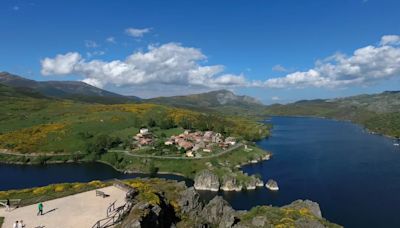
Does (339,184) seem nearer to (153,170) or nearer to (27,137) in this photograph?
(153,170)

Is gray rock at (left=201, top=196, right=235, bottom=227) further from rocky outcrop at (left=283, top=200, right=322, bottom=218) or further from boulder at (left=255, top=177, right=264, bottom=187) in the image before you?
boulder at (left=255, top=177, right=264, bottom=187)

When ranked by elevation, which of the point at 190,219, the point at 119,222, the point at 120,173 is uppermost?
the point at 119,222

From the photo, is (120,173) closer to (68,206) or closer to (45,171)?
(45,171)

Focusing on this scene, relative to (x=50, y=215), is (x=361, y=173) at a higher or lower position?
lower

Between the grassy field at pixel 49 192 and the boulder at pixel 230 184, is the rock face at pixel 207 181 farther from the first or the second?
the grassy field at pixel 49 192

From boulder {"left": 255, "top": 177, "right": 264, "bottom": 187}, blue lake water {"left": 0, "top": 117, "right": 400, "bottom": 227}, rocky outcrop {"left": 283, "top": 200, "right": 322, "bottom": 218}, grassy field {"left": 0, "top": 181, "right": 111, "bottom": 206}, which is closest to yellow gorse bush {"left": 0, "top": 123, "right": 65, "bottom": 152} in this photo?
blue lake water {"left": 0, "top": 117, "right": 400, "bottom": 227}

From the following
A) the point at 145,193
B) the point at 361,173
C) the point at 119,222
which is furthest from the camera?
the point at 361,173

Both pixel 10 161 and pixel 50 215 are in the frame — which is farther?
pixel 10 161

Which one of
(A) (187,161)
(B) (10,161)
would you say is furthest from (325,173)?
(B) (10,161)
